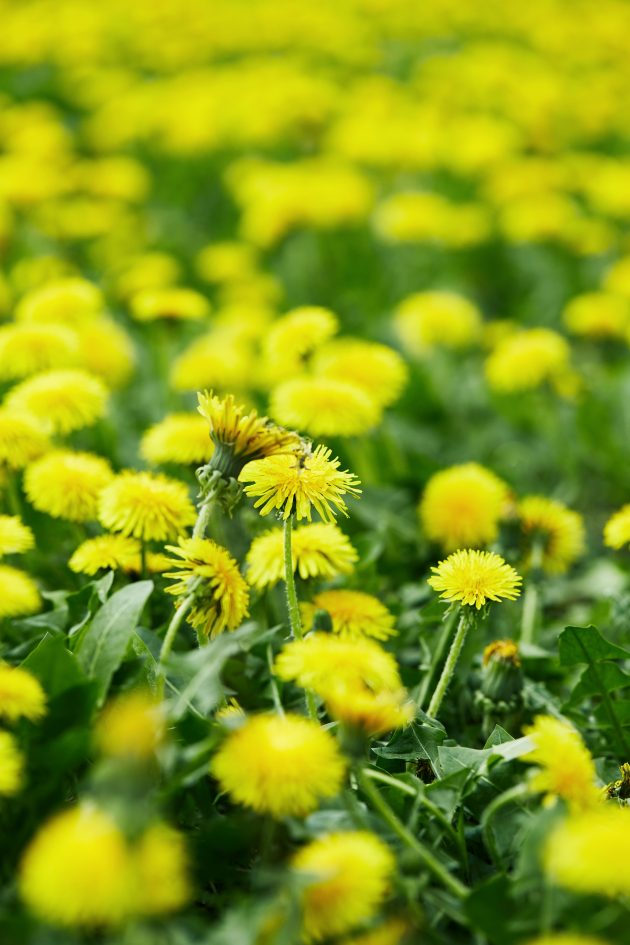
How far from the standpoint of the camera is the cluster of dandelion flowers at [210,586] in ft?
5.03

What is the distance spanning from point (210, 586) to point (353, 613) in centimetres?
38

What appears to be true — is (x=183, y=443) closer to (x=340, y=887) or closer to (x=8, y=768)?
(x=8, y=768)

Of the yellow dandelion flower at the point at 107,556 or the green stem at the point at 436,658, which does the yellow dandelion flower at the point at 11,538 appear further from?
the green stem at the point at 436,658

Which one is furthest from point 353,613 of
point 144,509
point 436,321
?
point 436,321

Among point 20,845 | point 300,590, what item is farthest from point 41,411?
point 20,845

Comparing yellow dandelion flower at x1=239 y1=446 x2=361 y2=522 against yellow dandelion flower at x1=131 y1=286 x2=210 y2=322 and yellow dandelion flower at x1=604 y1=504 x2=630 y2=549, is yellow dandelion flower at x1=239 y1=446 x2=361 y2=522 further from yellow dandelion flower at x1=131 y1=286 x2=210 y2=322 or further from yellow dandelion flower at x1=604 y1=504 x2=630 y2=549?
yellow dandelion flower at x1=131 y1=286 x2=210 y2=322

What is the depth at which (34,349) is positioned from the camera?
2396mm

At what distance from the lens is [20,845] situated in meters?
1.38

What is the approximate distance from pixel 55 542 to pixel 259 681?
677 millimetres

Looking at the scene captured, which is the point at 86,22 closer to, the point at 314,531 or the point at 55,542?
the point at 55,542

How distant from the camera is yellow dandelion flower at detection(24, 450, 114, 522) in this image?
1951mm

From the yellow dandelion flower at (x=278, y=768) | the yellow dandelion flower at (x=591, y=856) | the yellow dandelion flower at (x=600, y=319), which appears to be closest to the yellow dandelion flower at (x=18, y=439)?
the yellow dandelion flower at (x=278, y=768)

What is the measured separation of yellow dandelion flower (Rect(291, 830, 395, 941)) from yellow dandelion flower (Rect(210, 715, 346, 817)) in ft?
0.22

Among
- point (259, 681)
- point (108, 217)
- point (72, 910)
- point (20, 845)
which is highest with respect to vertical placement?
point (72, 910)
